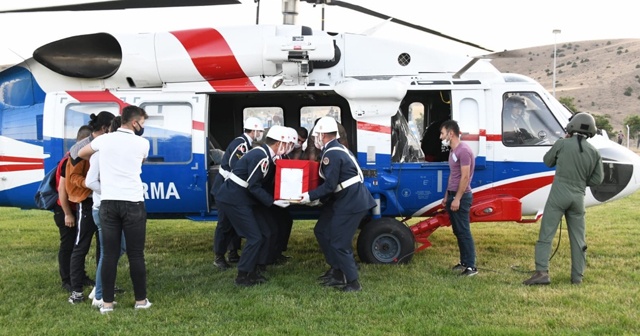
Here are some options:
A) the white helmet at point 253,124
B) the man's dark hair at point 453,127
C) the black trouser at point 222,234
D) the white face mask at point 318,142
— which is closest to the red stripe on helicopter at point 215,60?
the white helmet at point 253,124

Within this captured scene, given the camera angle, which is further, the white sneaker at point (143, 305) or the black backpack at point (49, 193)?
the black backpack at point (49, 193)

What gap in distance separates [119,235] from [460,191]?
3.74m

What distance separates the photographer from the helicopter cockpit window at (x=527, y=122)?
24.7 ft

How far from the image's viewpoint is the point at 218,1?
22.5 ft

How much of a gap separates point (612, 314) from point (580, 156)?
1.76m

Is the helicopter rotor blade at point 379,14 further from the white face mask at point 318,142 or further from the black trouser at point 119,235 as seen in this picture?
the black trouser at point 119,235

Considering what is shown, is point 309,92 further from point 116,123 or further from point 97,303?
point 97,303

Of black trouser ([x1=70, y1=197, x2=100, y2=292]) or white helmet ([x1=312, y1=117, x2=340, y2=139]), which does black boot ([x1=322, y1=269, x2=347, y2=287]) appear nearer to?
white helmet ([x1=312, y1=117, x2=340, y2=139])

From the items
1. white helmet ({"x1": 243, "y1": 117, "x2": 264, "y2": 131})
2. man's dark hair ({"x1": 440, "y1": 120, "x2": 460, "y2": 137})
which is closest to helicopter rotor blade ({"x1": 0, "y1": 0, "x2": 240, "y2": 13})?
white helmet ({"x1": 243, "y1": 117, "x2": 264, "y2": 131})

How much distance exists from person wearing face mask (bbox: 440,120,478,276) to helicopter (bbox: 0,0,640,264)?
568mm

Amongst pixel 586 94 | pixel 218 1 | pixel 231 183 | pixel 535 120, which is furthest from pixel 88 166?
pixel 586 94

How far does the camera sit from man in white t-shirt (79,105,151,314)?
5.23 metres

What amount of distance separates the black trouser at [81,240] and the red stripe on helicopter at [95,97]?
200 cm

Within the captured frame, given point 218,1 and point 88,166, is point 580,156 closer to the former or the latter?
point 218,1
